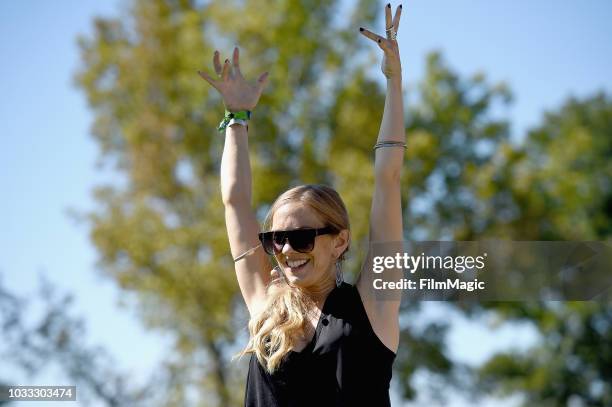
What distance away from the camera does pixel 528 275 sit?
441cm

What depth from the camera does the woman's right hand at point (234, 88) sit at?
283 centimetres

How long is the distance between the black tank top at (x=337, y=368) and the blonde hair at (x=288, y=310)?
1.4 inches

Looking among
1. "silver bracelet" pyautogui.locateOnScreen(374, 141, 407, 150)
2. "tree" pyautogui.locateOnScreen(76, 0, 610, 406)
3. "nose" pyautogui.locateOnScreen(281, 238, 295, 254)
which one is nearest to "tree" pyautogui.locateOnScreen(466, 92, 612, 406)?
"tree" pyautogui.locateOnScreen(76, 0, 610, 406)

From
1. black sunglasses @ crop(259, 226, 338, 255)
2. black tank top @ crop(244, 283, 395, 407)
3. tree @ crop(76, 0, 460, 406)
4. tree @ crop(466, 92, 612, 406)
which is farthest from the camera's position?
tree @ crop(466, 92, 612, 406)

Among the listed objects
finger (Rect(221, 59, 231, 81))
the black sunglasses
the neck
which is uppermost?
finger (Rect(221, 59, 231, 81))

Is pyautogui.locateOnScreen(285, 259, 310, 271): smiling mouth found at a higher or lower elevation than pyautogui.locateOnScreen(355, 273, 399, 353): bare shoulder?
higher

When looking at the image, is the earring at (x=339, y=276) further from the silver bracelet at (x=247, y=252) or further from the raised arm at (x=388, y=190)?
the silver bracelet at (x=247, y=252)

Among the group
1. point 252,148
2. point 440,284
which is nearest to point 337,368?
point 440,284

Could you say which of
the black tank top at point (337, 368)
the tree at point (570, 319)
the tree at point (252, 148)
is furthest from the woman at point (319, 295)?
the tree at point (570, 319)

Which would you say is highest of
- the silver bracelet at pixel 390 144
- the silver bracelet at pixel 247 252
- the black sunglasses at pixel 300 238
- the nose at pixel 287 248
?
the silver bracelet at pixel 390 144

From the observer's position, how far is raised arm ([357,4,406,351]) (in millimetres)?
2297

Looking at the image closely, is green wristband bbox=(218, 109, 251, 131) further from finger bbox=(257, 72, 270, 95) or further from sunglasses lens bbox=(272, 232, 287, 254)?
sunglasses lens bbox=(272, 232, 287, 254)

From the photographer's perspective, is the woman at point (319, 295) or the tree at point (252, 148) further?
the tree at point (252, 148)

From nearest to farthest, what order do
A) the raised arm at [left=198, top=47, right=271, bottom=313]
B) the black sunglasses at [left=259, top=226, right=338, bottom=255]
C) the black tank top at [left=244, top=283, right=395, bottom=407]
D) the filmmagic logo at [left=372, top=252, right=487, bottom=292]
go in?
the black tank top at [left=244, top=283, right=395, bottom=407], the black sunglasses at [left=259, top=226, right=338, bottom=255], the raised arm at [left=198, top=47, right=271, bottom=313], the filmmagic logo at [left=372, top=252, right=487, bottom=292]
